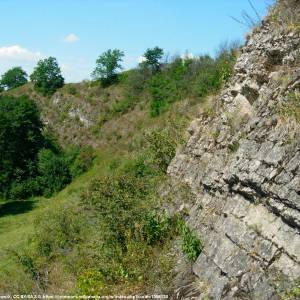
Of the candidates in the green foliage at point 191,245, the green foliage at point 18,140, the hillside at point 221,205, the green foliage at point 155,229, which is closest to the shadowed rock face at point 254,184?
the hillside at point 221,205

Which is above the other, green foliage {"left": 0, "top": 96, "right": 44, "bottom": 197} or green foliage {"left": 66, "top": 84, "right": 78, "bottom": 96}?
green foliage {"left": 66, "top": 84, "right": 78, "bottom": 96}

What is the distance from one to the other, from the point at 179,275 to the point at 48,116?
180ft

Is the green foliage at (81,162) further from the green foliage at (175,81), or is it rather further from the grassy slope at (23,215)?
the green foliage at (175,81)

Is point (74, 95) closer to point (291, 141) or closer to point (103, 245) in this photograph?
point (103, 245)

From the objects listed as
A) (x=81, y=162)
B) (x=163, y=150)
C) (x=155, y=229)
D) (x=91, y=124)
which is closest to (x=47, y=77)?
(x=91, y=124)

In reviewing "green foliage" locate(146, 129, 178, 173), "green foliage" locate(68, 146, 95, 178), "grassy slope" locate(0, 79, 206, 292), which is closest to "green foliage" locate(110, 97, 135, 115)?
"grassy slope" locate(0, 79, 206, 292)

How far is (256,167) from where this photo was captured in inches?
320

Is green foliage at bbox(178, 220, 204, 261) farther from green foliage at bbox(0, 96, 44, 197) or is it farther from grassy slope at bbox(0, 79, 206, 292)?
green foliage at bbox(0, 96, 44, 197)

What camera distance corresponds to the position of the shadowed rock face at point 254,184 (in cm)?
708

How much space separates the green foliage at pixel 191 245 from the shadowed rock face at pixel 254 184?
210 mm

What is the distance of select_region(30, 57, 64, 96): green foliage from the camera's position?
2559 inches

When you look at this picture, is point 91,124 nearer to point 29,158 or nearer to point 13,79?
point 29,158

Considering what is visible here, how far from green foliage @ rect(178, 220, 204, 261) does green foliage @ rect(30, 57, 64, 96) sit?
187ft

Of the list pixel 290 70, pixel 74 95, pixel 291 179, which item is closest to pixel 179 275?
pixel 291 179
